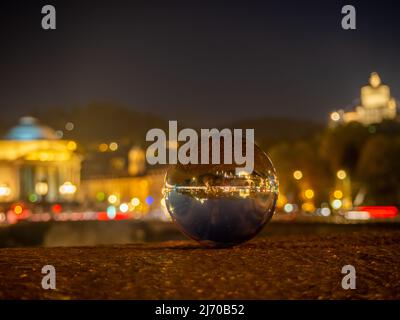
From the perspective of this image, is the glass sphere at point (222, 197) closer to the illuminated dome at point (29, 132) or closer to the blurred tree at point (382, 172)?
the blurred tree at point (382, 172)

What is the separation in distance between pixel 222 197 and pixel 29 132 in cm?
17664

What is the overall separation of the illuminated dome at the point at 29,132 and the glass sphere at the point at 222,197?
567 feet

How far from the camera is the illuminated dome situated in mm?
186500

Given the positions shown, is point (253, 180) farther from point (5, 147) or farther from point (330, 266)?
point (5, 147)

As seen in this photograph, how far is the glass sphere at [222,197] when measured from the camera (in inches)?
593

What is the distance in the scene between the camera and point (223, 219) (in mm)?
15180

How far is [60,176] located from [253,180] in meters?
161

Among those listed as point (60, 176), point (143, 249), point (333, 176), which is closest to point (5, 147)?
point (60, 176)

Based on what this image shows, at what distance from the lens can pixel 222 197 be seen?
15.1 metres

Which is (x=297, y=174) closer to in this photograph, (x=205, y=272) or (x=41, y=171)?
(x=41, y=171)
